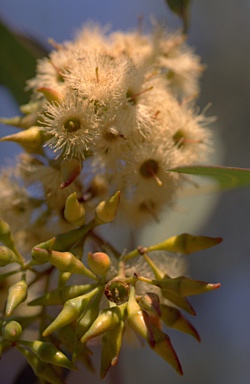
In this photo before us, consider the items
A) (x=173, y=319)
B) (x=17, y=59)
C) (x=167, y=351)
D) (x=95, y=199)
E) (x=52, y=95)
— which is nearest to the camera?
(x=167, y=351)

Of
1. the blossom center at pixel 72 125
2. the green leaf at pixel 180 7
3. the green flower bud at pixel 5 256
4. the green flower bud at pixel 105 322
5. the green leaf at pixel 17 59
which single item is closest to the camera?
→ the green flower bud at pixel 105 322

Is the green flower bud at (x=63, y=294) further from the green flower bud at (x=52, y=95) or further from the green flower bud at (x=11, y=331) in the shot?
the green flower bud at (x=52, y=95)

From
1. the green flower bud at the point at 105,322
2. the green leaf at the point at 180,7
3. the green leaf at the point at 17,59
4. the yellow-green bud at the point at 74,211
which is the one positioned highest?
the green leaf at the point at 180,7

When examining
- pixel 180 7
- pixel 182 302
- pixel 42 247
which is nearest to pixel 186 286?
pixel 182 302

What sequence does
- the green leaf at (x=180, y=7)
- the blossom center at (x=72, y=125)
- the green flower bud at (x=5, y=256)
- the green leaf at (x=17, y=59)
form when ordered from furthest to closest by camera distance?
the green leaf at (x=17, y=59), the green leaf at (x=180, y=7), the blossom center at (x=72, y=125), the green flower bud at (x=5, y=256)

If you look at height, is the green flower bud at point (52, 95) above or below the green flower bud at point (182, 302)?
above

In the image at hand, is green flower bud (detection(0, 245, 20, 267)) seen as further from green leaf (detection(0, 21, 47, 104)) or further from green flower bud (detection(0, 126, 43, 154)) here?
green leaf (detection(0, 21, 47, 104))

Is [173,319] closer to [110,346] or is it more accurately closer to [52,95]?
[110,346]

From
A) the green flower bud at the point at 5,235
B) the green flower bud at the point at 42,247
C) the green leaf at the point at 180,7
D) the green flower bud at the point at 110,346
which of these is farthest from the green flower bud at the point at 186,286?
the green leaf at the point at 180,7
